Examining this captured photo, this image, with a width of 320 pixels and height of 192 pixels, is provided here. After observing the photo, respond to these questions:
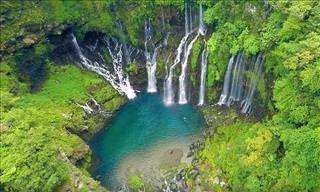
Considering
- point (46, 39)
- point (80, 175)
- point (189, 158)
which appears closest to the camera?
point (80, 175)

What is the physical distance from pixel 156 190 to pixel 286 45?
1409 centimetres

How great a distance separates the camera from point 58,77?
4122cm

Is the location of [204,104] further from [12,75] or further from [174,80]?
[12,75]

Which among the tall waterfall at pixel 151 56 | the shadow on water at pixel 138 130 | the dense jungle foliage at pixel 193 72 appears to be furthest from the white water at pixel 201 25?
the shadow on water at pixel 138 130

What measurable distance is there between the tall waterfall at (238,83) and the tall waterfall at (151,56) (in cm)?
783

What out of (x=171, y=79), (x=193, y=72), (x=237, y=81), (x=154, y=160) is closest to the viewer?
(x=154, y=160)

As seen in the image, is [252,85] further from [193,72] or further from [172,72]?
[172,72]

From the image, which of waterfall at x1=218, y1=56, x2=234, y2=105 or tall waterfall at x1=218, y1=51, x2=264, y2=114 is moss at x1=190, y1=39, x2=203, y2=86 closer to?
waterfall at x1=218, y1=56, x2=234, y2=105

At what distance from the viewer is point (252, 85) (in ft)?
116

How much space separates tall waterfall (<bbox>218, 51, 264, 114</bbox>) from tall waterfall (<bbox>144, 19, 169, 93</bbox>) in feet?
25.7

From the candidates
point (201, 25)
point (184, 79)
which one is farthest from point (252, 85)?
point (201, 25)

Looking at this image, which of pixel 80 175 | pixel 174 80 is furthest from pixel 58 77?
pixel 80 175

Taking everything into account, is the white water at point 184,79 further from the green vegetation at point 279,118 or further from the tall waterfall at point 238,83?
the green vegetation at point 279,118

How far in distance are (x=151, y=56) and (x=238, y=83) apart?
10.5m
